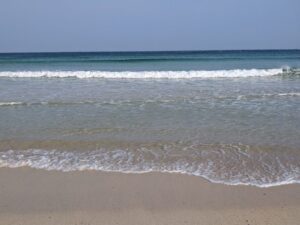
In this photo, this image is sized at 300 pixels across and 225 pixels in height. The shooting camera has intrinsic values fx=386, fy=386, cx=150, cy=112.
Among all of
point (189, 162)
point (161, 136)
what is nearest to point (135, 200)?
point (189, 162)

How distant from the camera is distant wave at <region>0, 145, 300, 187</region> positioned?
5.25 m

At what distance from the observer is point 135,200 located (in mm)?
4582

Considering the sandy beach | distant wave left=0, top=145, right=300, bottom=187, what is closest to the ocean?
distant wave left=0, top=145, right=300, bottom=187

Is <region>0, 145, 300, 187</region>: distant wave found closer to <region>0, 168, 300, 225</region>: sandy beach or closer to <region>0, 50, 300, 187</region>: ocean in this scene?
<region>0, 50, 300, 187</region>: ocean

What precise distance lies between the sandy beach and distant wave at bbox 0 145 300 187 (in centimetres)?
24

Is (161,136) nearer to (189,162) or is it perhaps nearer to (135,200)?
(189,162)

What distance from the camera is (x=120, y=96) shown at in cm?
1220

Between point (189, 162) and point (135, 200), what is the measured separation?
1.46 meters

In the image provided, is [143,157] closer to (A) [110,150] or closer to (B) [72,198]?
(A) [110,150]

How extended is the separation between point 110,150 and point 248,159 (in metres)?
2.22

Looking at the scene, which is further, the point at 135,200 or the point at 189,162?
the point at 189,162

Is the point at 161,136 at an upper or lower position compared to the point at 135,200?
upper

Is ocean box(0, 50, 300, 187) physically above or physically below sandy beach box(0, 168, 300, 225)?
above

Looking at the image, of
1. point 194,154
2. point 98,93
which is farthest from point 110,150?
point 98,93
